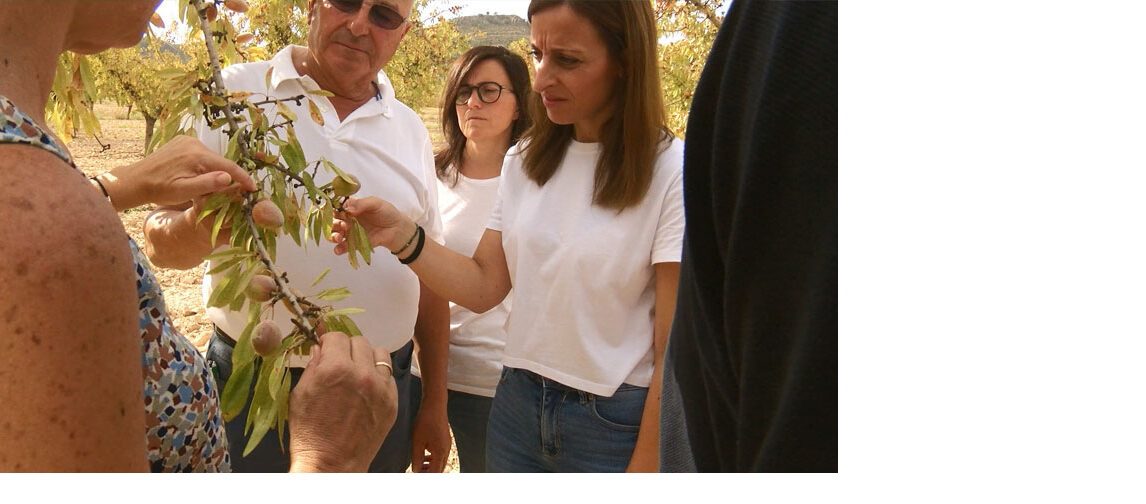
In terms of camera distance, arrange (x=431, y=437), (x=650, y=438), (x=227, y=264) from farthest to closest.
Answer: (x=431, y=437)
(x=650, y=438)
(x=227, y=264)

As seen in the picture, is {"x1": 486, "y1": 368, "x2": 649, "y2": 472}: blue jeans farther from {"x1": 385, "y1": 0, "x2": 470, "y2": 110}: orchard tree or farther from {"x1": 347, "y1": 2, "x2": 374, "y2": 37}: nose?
{"x1": 385, "y1": 0, "x2": 470, "y2": 110}: orchard tree

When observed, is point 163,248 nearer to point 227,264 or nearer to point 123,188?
point 123,188

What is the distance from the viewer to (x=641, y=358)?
156cm

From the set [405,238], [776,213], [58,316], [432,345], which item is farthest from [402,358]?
[776,213]

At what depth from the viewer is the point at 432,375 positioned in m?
2.07

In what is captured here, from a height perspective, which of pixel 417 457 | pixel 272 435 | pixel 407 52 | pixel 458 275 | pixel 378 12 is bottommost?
pixel 417 457

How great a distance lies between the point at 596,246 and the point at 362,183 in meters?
0.64

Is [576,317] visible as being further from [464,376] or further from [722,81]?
[722,81]

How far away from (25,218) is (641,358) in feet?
3.65

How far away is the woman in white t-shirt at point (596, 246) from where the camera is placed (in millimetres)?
1520

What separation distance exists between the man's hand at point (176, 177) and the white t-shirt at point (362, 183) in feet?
1.43

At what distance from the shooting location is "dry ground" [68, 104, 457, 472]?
545cm

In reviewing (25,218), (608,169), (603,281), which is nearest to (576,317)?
(603,281)

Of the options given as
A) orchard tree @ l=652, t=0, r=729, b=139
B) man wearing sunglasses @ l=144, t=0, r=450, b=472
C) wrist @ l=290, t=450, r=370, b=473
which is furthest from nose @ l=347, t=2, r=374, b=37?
orchard tree @ l=652, t=0, r=729, b=139
